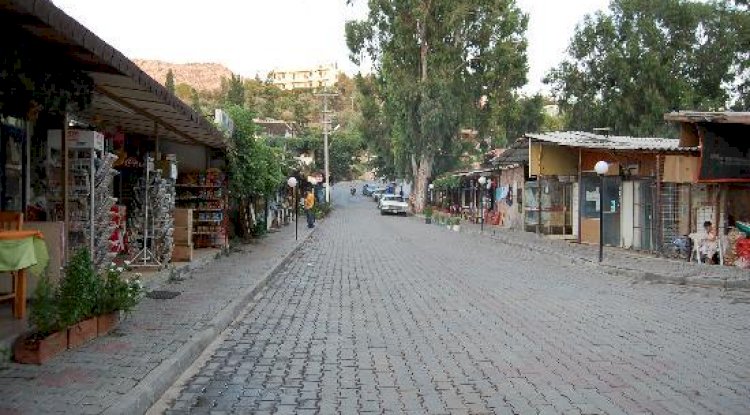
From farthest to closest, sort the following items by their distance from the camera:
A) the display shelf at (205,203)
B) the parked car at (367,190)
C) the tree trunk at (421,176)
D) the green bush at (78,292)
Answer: the parked car at (367,190)
the tree trunk at (421,176)
the display shelf at (205,203)
the green bush at (78,292)

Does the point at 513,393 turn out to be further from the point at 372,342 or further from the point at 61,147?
the point at 61,147

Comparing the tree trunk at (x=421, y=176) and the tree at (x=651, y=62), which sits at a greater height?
the tree at (x=651, y=62)

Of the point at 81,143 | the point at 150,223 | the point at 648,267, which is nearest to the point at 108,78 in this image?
the point at 81,143

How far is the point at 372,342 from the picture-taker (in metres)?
8.68

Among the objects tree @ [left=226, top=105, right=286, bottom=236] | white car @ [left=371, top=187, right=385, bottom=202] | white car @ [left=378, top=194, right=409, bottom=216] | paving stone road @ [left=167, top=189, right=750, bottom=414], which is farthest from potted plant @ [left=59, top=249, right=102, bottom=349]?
white car @ [left=371, top=187, right=385, bottom=202]

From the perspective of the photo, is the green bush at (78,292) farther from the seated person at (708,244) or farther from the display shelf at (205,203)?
the seated person at (708,244)

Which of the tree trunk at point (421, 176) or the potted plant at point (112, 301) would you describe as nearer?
the potted plant at point (112, 301)

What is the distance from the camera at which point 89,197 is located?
34.2ft

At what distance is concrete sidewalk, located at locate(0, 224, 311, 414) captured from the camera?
18.2 ft

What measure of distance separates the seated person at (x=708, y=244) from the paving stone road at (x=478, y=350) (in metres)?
4.13

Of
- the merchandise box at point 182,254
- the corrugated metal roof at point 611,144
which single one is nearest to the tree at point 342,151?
the corrugated metal roof at point 611,144

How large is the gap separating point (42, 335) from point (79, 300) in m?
0.56

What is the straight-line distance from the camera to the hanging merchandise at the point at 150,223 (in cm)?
1452

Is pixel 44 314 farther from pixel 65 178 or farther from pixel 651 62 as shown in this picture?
pixel 651 62
